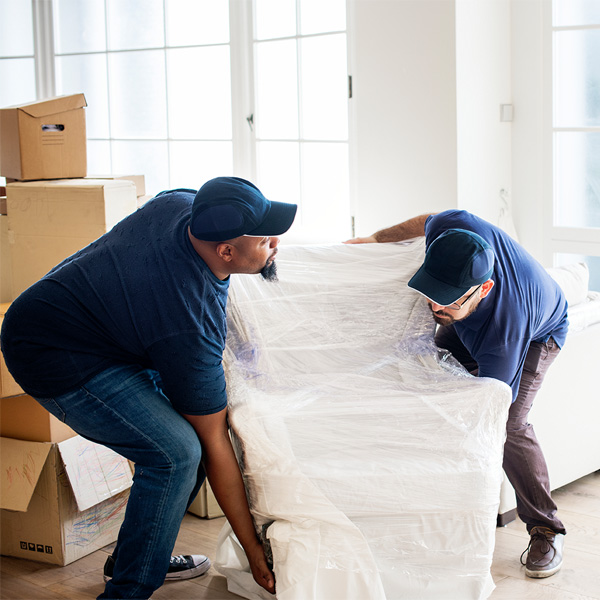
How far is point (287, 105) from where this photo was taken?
3.42 metres

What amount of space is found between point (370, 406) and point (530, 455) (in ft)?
1.73

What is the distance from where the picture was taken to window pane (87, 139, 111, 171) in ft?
13.4

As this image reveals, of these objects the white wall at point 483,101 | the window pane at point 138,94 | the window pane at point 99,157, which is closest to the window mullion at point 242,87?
the window pane at point 138,94

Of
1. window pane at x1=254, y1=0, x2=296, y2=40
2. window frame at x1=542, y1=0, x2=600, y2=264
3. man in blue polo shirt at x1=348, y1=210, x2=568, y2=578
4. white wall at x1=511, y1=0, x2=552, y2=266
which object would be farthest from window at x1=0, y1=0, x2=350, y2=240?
man in blue polo shirt at x1=348, y1=210, x2=568, y2=578

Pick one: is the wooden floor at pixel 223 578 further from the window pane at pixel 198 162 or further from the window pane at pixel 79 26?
the window pane at pixel 79 26

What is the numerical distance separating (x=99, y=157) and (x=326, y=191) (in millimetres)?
1475

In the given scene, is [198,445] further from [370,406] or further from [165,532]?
[370,406]

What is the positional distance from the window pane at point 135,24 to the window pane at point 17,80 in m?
0.60

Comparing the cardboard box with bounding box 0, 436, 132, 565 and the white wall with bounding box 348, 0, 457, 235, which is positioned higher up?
the white wall with bounding box 348, 0, 457, 235

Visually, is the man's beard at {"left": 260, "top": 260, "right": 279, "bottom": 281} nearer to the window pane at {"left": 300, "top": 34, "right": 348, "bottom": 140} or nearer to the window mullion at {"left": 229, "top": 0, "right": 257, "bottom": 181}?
the window pane at {"left": 300, "top": 34, "right": 348, "bottom": 140}

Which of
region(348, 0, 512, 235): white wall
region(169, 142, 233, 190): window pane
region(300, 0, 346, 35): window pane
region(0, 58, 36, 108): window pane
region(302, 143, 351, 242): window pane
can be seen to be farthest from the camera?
region(0, 58, 36, 108): window pane

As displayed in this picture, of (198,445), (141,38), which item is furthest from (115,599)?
(141,38)

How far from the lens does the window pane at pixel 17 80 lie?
4.25 metres

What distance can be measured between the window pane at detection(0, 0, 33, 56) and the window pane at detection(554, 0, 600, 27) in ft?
9.33
